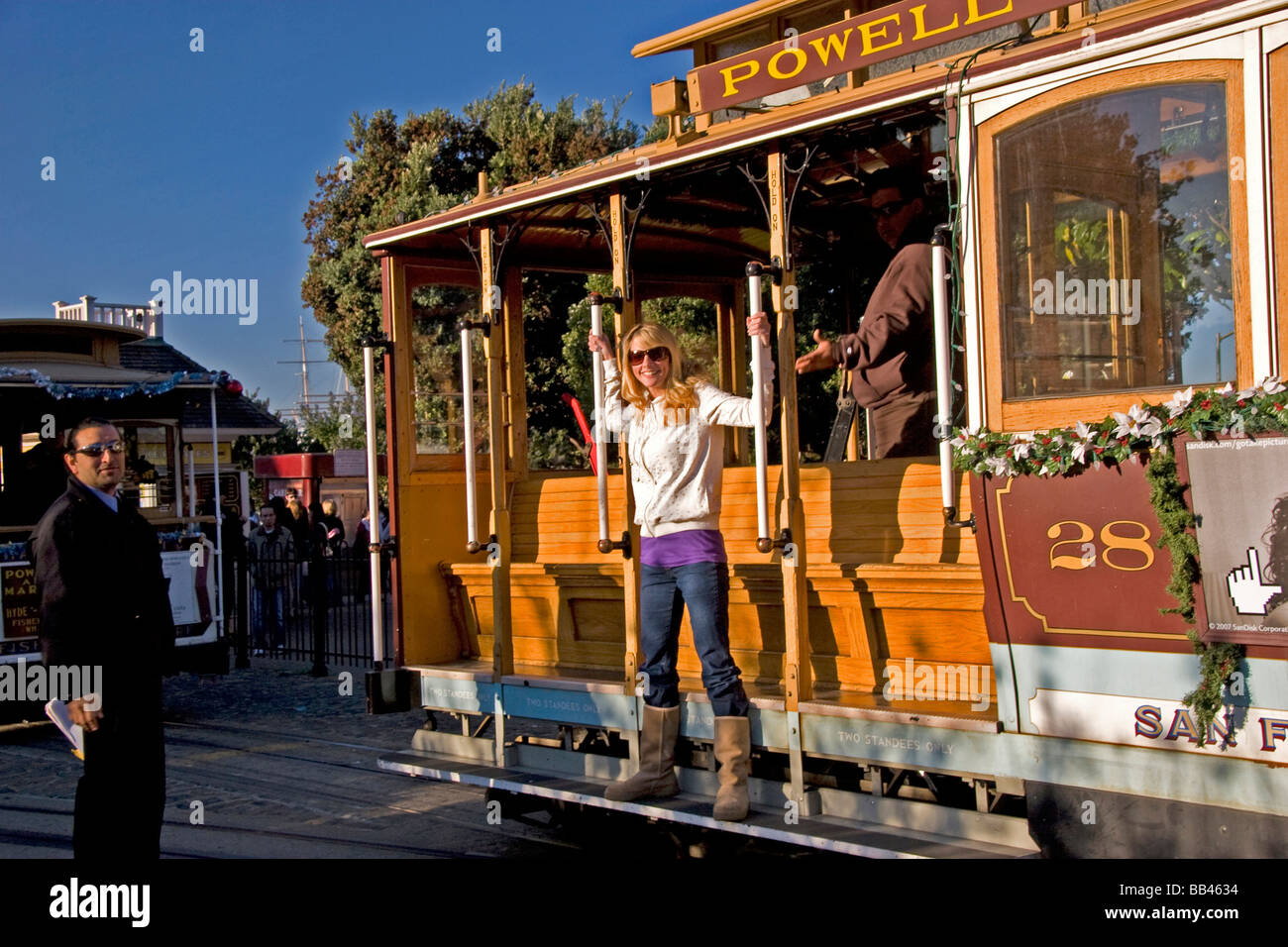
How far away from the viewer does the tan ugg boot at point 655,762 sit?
5.50 meters

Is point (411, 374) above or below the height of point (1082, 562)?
above

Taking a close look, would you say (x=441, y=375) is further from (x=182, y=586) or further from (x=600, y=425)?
(x=182, y=586)

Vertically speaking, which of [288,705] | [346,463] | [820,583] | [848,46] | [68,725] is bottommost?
[288,705]

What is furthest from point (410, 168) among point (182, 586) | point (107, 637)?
point (107, 637)

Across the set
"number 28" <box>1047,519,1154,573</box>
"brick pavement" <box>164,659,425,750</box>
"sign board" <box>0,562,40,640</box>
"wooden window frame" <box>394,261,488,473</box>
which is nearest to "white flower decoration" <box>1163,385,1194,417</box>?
"number 28" <box>1047,519,1154,573</box>

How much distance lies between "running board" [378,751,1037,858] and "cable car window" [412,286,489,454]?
1924mm

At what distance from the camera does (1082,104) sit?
14.4ft

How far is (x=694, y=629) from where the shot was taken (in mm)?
5254

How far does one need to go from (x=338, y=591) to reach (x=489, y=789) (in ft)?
22.4

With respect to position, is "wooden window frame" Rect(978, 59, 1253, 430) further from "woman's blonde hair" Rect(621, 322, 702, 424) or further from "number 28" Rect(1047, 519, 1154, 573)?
"woman's blonde hair" Rect(621, 322, 702, 424)

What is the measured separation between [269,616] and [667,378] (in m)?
10.0

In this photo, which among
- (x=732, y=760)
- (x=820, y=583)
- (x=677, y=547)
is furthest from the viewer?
(x=820, y=583)

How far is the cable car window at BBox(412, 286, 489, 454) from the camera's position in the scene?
7.50 m
